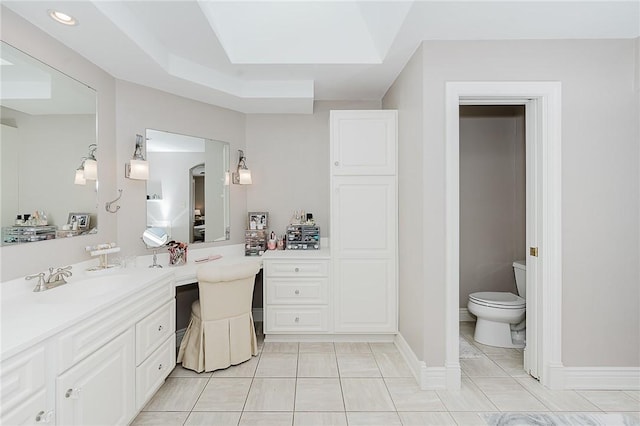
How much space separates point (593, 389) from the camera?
2318mm

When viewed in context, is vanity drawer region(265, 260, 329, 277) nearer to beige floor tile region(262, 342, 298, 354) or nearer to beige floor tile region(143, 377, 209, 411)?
beige floor tile region(262, 342, 298, 354)

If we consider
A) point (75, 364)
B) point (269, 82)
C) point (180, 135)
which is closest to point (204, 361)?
point (75, 364)

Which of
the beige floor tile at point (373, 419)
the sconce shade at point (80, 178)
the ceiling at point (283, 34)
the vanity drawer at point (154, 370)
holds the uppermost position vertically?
the ceiling at point (283, 34)

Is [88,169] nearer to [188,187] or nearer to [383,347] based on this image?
[188,187]

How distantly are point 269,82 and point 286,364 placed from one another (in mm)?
2529

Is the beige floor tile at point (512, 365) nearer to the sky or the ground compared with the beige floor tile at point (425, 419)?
nearer to the sky

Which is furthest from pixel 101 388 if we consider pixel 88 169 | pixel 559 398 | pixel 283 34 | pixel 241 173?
pixel 559 398

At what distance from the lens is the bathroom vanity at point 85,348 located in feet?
3.99

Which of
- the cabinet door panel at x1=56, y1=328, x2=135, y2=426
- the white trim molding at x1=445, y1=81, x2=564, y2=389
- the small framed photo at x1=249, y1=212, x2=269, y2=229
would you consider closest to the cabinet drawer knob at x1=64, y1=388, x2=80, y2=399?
the cabinet door panel at x1=56, y1=328, x2=135, y2=426

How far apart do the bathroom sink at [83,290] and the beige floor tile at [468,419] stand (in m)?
2.11

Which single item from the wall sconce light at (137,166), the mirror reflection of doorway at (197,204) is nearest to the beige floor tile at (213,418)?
the mirror reflection of doorway at (197,204)

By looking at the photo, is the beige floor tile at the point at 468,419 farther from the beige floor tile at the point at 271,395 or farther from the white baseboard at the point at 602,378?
the beige floor tile at the point at 271,395

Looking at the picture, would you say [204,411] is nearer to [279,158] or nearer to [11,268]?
[11,268]

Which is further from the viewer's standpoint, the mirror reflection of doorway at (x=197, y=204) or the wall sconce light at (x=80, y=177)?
the mirror reflection of doorway at (x=197, y=204)
